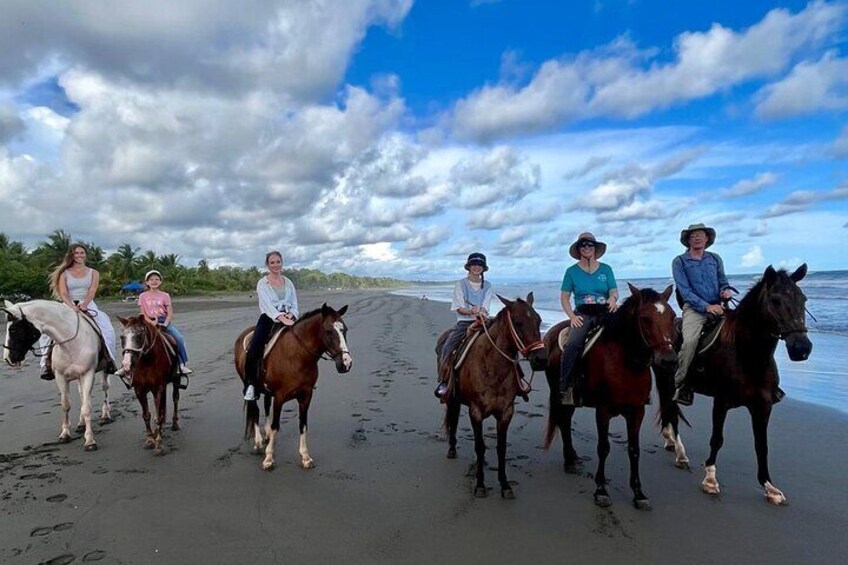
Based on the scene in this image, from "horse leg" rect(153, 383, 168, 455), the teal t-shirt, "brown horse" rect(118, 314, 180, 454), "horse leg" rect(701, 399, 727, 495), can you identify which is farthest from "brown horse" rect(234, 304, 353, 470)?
"horse leg" rect(701, 399, 727, 495)

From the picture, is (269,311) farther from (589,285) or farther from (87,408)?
(589,285)

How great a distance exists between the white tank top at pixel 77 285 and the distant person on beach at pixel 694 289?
772cm

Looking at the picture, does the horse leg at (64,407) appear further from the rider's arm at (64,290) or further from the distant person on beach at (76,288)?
the rider's arm at (64,290)

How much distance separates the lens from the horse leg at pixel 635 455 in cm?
455

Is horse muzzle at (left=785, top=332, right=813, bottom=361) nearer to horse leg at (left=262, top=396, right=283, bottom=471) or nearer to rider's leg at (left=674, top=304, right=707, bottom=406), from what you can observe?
rider's leg at (left=674, top=304, right=707, bottom=406)

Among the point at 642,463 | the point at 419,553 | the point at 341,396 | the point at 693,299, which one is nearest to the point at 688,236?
the point at 693,299

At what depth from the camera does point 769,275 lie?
15.0ft

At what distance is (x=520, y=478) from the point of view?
532 centimetres

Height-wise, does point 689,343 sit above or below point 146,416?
above

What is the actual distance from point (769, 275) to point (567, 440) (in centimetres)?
260

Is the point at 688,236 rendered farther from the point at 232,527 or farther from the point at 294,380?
the point at 232,527

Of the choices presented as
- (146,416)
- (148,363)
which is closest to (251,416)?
(146,416)

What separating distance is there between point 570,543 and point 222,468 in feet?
12.4

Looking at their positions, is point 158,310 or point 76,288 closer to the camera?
point 76,288
